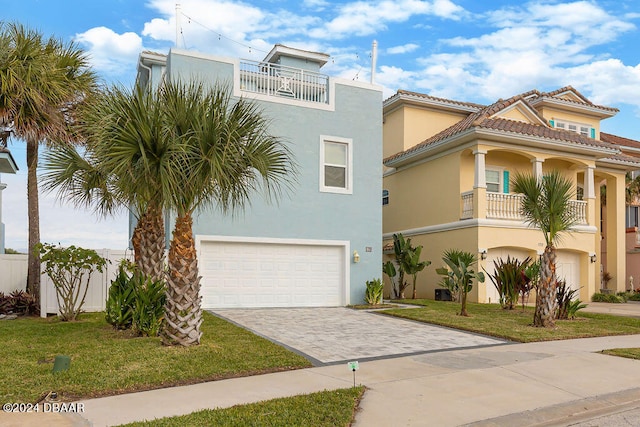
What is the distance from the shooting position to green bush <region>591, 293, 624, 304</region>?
23547 millimetres

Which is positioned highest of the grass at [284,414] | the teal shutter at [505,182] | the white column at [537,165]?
the white column at [537,165]

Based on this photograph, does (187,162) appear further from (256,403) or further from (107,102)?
(256,403)

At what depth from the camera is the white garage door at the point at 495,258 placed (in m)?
21.4

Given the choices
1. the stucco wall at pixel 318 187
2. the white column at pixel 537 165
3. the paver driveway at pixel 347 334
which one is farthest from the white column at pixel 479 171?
the paver driveway at pixel 347 334

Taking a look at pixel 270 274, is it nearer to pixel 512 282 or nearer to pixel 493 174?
pixel 512 282

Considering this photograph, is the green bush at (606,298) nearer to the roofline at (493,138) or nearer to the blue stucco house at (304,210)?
the roofline at (493,138)

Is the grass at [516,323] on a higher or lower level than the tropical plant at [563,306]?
lower

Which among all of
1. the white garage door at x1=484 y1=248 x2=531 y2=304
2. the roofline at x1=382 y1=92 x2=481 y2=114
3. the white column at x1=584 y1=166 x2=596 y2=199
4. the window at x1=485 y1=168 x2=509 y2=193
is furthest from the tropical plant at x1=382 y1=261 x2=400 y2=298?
the white column at x1=584 y1=166 x2=596 y2=199

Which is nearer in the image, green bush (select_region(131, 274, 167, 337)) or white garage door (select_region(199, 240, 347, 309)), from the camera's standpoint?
green bush (select_region(131, 274, 167, 337))

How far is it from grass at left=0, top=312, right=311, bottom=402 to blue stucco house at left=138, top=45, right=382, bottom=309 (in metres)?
5.38

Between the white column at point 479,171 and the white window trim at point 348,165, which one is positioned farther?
the white column at point 479,171

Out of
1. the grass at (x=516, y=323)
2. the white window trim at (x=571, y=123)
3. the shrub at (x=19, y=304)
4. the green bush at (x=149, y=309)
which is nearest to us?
the green bush at (x=149, y=309)

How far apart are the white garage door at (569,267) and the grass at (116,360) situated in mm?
A: 15857

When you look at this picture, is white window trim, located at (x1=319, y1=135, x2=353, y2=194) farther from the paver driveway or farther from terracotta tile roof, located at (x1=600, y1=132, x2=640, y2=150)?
terracotta tile roof, located at (x1=600, y1=132, x2=640, y2=150)
